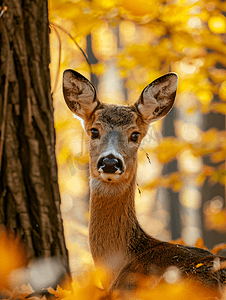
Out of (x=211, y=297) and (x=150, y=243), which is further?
(x=150, y=243)

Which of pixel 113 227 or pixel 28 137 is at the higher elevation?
pixel 28 137

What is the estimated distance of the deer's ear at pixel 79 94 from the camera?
3223mm

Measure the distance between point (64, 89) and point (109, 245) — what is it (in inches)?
59.9

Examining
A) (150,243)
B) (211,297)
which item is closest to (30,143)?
(150,243)

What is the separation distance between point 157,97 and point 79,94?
0.75 metres

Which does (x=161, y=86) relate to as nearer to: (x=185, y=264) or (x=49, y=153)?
(x=49, y=153)

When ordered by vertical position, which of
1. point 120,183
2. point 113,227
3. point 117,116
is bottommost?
point 113,227

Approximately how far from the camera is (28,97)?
2.73 meters

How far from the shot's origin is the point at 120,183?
309 cm

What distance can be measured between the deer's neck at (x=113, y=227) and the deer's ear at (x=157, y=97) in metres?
0.74

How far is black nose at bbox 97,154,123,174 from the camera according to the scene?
8.68 ft

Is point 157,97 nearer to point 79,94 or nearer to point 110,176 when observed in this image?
point 79,94

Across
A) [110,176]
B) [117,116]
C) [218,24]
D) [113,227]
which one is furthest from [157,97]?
[218,24]

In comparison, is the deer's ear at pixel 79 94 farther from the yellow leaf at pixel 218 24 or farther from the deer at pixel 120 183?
the yellow leaf at pixel 218 24
